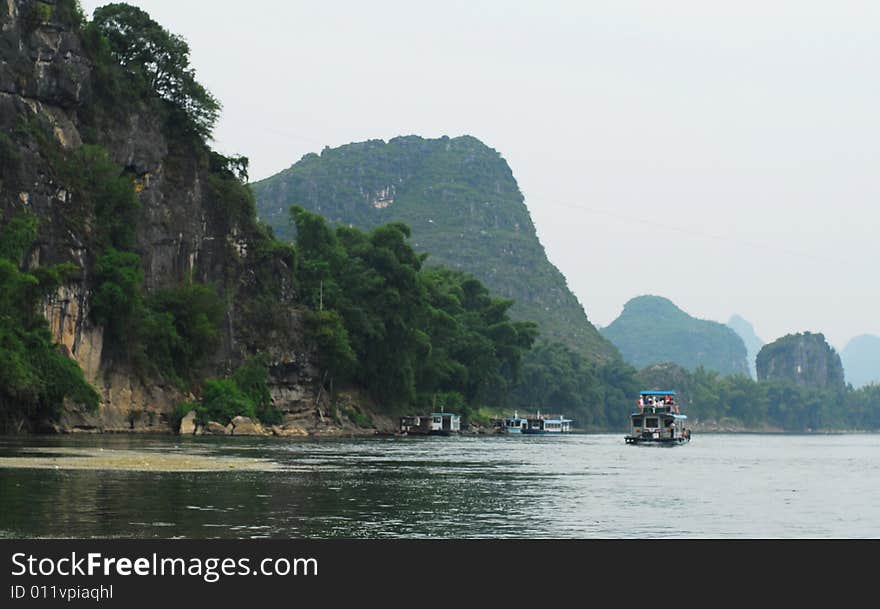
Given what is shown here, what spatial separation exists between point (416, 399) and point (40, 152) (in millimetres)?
68416

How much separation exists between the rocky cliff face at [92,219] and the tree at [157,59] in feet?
13.9

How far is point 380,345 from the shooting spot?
142625 mm

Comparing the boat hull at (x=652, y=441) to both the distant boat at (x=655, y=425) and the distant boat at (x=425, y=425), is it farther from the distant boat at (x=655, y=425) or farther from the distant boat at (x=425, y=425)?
the distant boat at (x=425, y=425)

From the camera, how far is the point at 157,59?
12556 centimetres

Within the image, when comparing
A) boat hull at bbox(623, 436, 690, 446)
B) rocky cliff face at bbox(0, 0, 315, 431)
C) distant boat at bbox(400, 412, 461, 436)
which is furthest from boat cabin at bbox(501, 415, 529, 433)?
boat hull at bbox(623, 436, 690, 446)

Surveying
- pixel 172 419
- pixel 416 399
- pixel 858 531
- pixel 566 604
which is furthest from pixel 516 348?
pixel 566 604

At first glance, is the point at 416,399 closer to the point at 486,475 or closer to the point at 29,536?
the point at 486,475

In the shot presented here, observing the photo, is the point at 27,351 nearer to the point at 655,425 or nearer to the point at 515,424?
the point at 655,425

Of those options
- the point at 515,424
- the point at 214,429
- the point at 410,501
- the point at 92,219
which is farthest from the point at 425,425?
the point at 410,501

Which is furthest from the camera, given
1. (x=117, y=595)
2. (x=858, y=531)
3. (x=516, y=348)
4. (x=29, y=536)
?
(x=516, y=348)

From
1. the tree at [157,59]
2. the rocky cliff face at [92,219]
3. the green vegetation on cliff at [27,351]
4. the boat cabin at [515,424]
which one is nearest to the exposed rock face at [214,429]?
the rocky cliff face at [92,219]

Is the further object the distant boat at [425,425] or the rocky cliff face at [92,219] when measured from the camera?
the distant boat at [425,425]

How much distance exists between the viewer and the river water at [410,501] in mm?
30047

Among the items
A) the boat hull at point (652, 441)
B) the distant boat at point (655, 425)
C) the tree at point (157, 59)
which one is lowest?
the boat hull at point (652, 441)
